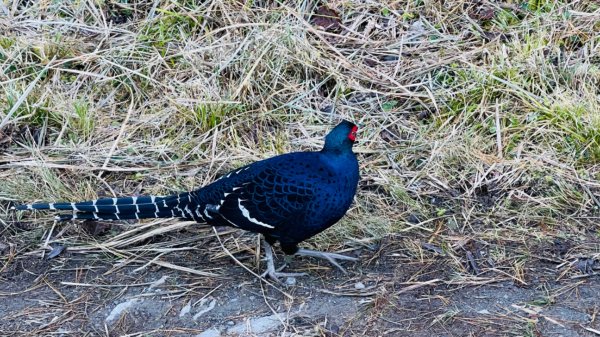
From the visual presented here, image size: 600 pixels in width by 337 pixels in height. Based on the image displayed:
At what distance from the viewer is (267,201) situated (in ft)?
12.3

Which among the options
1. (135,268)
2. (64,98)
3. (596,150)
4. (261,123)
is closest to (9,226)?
(135,268)

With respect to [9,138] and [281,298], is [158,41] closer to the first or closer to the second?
[9,138]

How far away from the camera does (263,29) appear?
5.51m

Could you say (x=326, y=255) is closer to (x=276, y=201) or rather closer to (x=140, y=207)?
(x=276, y=201)

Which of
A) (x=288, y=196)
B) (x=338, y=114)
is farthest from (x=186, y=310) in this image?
(x=338, y=114)

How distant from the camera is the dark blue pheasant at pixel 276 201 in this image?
3691 millimetres

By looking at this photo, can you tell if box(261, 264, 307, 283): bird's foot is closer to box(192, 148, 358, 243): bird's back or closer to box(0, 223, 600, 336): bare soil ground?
box(0, 223, 600, 336): bare soil ground

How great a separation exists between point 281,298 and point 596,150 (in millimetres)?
2091

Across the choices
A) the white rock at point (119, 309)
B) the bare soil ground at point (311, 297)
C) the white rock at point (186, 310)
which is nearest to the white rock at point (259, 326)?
the bare soil ground at point (311, 297)

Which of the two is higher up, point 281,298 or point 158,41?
point 158,41

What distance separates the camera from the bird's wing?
12.1ft

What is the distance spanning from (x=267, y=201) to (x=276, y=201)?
5 cm

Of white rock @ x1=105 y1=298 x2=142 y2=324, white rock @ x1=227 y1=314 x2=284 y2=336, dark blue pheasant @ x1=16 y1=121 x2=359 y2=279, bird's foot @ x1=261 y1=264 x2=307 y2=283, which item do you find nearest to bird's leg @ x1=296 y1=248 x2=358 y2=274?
dark blue pheasant @ x1=16 y1=121 x2=359 y2=279

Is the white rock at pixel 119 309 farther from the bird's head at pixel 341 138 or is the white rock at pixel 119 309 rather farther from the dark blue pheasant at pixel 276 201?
the bird's head at pixel 341 138
